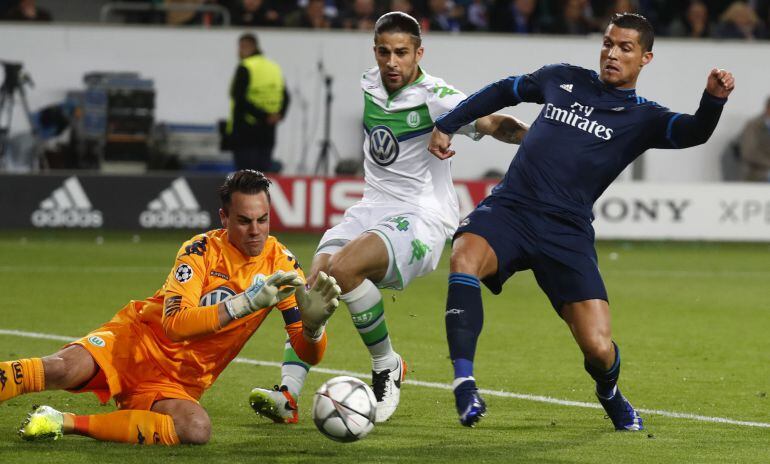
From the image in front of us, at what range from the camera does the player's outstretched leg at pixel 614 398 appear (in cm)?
625

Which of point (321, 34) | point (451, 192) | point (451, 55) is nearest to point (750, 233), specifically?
point (451, 55)

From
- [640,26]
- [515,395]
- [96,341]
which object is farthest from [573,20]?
[96,341]

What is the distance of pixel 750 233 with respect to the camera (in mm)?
17266

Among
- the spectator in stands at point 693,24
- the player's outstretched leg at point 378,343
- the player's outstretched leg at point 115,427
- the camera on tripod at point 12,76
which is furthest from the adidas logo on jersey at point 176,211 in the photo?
the player's outstretched leg at point 115,427

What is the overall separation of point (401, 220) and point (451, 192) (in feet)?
1.71

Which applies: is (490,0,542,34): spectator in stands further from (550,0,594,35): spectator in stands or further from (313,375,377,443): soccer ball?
(313,375,377,443): soccer ball

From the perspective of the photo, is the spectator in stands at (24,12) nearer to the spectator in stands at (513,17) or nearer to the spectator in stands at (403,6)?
the spectator in stands at (403,6)

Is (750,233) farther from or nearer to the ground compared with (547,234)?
nearer to the ground

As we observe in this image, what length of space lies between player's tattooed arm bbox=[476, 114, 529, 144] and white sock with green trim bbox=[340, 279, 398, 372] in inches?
38.3

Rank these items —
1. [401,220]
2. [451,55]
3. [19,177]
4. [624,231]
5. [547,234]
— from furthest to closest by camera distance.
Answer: [451,55]
[624,231]
[19,177]
[401,220]
[547,234]

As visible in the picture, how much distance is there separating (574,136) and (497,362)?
263cm

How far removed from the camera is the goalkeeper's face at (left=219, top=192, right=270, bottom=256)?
597 centimetres

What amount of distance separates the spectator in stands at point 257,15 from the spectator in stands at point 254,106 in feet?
5.67

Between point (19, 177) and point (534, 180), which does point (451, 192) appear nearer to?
point (534, 180)
